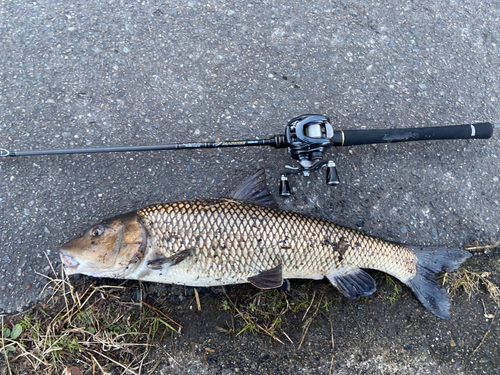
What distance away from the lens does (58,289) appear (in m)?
2.69

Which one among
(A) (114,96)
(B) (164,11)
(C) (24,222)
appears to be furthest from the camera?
(B) (164,11)

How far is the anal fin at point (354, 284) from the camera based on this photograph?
2.66 m

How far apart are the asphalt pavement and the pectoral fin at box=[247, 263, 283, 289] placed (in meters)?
0.71

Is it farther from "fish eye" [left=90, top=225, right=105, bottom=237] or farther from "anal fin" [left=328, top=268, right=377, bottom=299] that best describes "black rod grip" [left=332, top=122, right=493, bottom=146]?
"fish eye" [left=90, top=225, right=105, bottom=237]

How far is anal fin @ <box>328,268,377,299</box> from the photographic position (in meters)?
2.66

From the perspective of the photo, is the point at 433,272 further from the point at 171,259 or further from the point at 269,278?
the point at 171,259

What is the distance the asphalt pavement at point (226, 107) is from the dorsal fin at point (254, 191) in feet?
1.22

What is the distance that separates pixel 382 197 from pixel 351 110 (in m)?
0.90

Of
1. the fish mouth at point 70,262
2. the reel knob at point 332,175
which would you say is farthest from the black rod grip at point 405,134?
the fish mouth at point 70,262

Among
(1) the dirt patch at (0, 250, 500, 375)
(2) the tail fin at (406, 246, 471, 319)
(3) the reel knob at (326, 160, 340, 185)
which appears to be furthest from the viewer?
(2) the tail fin at (406, 246, 471, 319)

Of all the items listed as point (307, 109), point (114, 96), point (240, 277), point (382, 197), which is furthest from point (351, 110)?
point (114, 96)

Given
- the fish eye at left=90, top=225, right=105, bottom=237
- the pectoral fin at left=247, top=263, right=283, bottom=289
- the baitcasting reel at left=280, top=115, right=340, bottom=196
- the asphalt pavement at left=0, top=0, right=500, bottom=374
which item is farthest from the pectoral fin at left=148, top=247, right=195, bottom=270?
the baitcasting reel at left=280, top=115, right=340, bottom=196

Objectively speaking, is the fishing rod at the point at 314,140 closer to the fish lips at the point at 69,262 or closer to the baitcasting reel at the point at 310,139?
the baitcasting reel at the point at 310,139

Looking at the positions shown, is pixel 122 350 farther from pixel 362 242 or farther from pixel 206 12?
pixel 206 12
